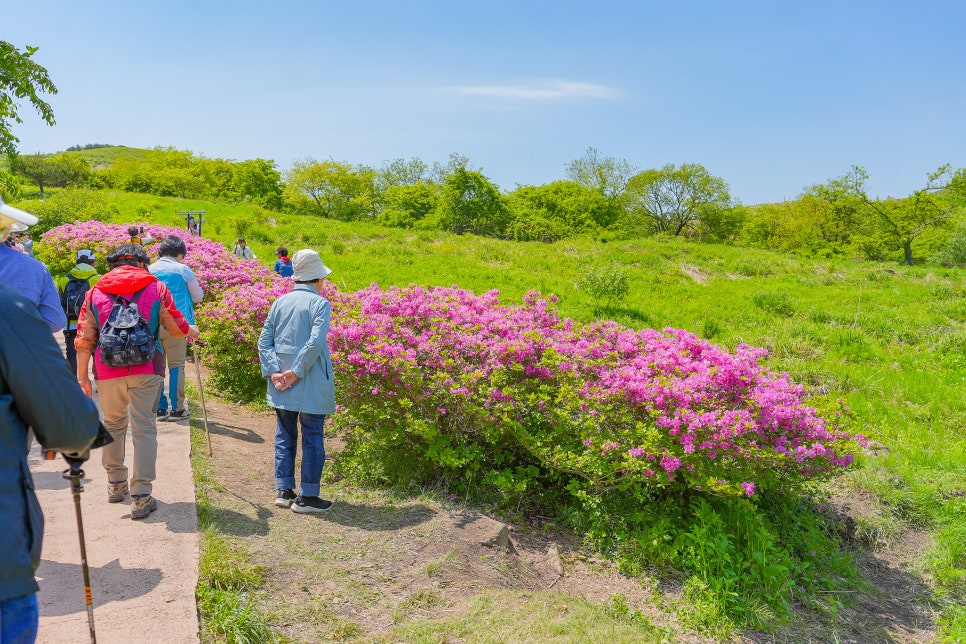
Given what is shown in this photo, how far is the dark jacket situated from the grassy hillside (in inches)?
246

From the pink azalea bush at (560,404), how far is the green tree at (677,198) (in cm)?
5167

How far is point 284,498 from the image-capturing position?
16.2 ft

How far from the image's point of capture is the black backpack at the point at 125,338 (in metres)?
4.14

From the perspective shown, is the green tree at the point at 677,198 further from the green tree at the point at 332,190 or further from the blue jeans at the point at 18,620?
the blue jeans at the point at 18,620

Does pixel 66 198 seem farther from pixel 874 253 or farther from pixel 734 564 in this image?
pixel 874 253

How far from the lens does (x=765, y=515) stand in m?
5.60

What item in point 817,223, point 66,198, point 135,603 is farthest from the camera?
point 817,223

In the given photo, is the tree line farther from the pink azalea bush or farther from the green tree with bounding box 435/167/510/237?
the pink azalea bush

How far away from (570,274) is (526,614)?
16.8 m

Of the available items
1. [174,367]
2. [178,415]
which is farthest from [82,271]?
[178,415]

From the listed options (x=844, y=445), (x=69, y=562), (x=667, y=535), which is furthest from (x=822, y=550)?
(x=69, y=562)

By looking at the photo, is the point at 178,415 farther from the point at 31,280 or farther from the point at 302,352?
the point at 31,280

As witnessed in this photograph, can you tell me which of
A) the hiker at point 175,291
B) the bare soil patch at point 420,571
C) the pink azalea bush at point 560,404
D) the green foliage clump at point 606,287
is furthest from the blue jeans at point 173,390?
the green foliage clump at point 606,287

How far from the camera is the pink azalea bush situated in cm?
488
